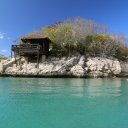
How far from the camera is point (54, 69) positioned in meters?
33.2

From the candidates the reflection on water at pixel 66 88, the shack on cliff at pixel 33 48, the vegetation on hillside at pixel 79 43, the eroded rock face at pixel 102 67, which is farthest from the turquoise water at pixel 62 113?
the vegetation on hillside at pixel 79 43

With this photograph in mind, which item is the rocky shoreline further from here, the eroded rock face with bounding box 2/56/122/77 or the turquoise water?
the turquoise water

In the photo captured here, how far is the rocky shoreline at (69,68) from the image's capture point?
3322 centimetres

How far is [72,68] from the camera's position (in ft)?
110

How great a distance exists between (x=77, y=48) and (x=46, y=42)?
4.98 metres

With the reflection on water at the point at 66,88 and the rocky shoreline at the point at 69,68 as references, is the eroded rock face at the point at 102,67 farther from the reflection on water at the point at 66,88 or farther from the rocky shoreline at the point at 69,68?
the reflection on water at the point at 66,88

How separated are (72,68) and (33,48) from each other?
647 centimetres

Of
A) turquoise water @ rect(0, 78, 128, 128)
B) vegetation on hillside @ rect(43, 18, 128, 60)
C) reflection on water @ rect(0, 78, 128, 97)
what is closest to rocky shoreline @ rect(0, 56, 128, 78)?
vegetation on hillside @ rect(43, 18, 128, 60)

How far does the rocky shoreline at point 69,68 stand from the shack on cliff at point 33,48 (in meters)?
1.28

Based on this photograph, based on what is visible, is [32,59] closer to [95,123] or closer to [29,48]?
[29,48]

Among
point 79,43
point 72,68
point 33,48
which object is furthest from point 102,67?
point 33,48

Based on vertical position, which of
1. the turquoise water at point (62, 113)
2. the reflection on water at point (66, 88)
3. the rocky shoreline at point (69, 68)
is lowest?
the turquoise water at point (62, 113)

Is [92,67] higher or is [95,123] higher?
[92,67]

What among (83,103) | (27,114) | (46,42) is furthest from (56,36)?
(27,114)
